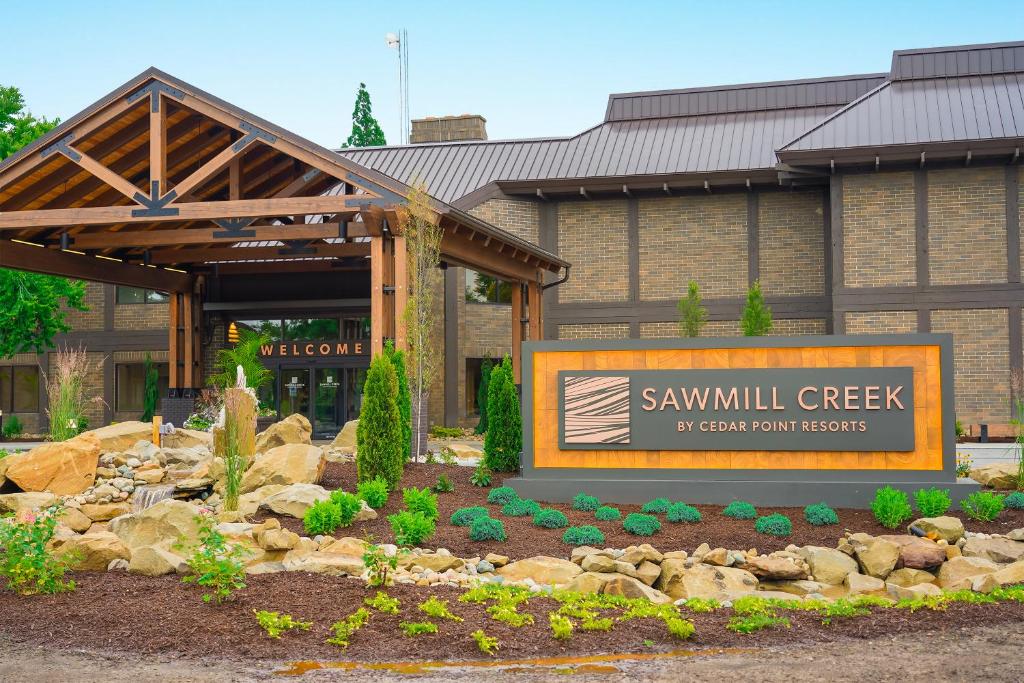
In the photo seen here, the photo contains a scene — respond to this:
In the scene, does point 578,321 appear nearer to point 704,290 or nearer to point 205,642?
point 704,290

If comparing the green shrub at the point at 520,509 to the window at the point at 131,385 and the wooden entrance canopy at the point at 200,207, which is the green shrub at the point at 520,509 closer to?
the wooden entrance canopy at the point at 200,207

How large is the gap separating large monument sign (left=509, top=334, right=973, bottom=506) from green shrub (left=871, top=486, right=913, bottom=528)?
995 mm

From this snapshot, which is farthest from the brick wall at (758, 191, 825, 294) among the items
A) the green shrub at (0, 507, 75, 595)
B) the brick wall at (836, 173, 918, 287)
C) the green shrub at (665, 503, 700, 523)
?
the green shrub at (0, 507, 75, 595)

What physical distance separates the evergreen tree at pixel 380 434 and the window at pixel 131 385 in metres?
19.0

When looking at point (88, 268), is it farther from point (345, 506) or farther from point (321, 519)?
point (321, 519)

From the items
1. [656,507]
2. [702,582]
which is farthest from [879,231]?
[702,582]

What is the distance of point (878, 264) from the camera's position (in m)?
25.0

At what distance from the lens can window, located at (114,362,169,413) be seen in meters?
31.4

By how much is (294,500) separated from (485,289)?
17.1m

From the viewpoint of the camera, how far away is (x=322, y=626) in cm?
791

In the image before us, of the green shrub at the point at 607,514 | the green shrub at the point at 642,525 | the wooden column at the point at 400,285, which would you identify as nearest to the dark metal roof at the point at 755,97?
the wooden column at the point at 400,285

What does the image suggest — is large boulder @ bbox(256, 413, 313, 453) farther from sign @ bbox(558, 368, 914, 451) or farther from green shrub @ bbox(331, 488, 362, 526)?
green shrub @ bbox(331, 488, 362, 526)

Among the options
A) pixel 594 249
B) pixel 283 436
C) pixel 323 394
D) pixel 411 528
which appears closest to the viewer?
pixel 411 528

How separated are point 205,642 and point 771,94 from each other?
27.9m
